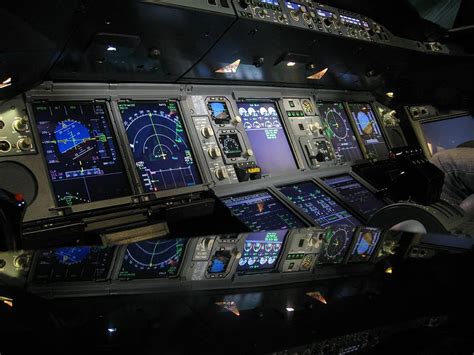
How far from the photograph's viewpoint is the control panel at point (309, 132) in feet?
13.4

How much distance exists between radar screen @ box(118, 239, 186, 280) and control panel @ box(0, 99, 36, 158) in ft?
4.93

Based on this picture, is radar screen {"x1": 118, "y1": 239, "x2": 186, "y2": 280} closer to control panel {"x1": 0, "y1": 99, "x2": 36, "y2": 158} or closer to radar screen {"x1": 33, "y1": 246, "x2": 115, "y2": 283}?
radar screen {"x1": 33, "y1": 246, "x2": 115, "y2": 283}

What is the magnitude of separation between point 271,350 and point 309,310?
18 cm

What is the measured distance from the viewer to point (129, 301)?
2.43ft

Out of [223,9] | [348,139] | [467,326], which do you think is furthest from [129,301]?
[348,139]

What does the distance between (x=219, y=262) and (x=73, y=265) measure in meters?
0.32

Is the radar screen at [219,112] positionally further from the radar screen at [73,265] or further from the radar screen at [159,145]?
the radar screen at [73,265]

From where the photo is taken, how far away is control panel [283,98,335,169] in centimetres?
408

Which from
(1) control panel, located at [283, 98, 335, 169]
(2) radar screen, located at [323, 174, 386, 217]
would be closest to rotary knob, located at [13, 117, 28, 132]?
(1) control panel, located at [283, 98, 335, 169]

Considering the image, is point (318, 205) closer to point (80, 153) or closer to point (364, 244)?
point (80, 153)

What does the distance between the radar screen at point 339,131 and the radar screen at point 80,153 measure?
6.86ft

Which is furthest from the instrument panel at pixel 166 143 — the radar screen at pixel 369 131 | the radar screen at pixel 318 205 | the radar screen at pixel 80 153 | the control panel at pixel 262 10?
the control panel at pixel 262 10

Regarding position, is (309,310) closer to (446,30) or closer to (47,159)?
(47,159)

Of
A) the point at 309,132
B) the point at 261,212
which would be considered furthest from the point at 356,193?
the point at 261,212
